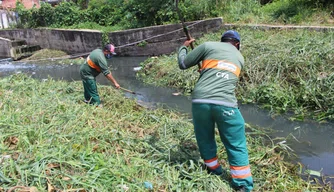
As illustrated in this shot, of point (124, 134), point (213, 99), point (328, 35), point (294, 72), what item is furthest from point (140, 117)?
point (328, 35)

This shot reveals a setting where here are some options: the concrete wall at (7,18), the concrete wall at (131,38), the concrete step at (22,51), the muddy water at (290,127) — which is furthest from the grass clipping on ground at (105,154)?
the concrete wall at (7,18)

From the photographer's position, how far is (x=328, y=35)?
7949 millimetres

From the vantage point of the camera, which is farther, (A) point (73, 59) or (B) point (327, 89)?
(A) point (73, 59)

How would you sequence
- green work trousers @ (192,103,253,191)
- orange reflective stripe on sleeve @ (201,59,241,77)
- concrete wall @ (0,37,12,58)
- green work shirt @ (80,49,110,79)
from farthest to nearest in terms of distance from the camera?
concrete wall @ (0,37,12,58), green work shirt @ (80,49,110,79), orange reflective stripe on sleeve @ (201,59,241,77), green work trousers @ (192,103,253,191)

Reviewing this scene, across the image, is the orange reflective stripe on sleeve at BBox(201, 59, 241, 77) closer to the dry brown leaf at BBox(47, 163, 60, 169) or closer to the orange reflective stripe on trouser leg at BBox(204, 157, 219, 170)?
the orange reflective stripe on trouser leg at BBox(204, 157, 219, 170)

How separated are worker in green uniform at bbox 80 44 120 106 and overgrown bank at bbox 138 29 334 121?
8.48 ft

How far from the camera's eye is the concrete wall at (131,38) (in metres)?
12.0

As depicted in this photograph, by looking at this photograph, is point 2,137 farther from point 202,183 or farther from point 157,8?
point 157,8

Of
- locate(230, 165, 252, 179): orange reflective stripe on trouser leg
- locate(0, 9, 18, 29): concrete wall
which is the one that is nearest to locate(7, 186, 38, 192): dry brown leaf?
locate(230, 165, 252, 179): orange reflective stripe on trouser leg

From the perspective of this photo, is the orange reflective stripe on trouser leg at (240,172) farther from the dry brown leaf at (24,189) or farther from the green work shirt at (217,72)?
the dry brown leaf at (24,189)

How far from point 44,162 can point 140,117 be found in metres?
2.58

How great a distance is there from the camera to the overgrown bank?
621 centimetres

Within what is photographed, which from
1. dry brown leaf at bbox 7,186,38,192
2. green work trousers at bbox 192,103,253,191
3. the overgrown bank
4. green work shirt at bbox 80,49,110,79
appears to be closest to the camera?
dry brown leaf at bbox 7,186,38,192

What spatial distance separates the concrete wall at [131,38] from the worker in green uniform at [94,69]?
621 cm
